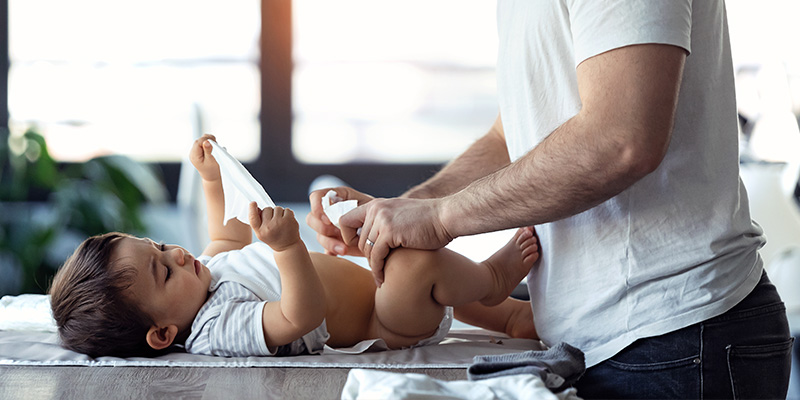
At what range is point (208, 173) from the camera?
5.42ft

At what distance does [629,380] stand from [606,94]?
0.47 metres

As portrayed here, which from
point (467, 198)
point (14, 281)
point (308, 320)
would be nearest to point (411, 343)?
point (308, 320)

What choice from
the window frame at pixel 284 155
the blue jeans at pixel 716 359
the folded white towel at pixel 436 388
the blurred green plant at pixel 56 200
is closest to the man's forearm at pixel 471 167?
the blue jeans at pixel 716 359

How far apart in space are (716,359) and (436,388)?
0.50 meters

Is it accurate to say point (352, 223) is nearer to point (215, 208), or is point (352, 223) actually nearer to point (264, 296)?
point (264, 296)

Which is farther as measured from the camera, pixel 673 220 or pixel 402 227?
pixel 402 227

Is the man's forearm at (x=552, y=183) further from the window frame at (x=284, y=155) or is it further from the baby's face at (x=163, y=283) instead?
the window frame at (x=284, y=155)

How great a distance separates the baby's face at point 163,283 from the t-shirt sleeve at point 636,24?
2.84ft

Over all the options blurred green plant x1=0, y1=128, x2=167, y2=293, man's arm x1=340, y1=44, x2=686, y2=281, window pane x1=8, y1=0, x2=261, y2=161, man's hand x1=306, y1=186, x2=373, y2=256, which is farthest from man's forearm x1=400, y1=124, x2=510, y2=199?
window pane x1=8, y1=0, x2=261, y2=161

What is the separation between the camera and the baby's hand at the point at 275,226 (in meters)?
1.19

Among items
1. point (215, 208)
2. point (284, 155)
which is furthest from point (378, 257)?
point (284, 155)

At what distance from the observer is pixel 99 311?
133 centimetres

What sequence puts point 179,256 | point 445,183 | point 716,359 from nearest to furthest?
point 716,359, point 179,256, point 445,183

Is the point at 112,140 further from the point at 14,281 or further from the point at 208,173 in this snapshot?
the point at 208,173
